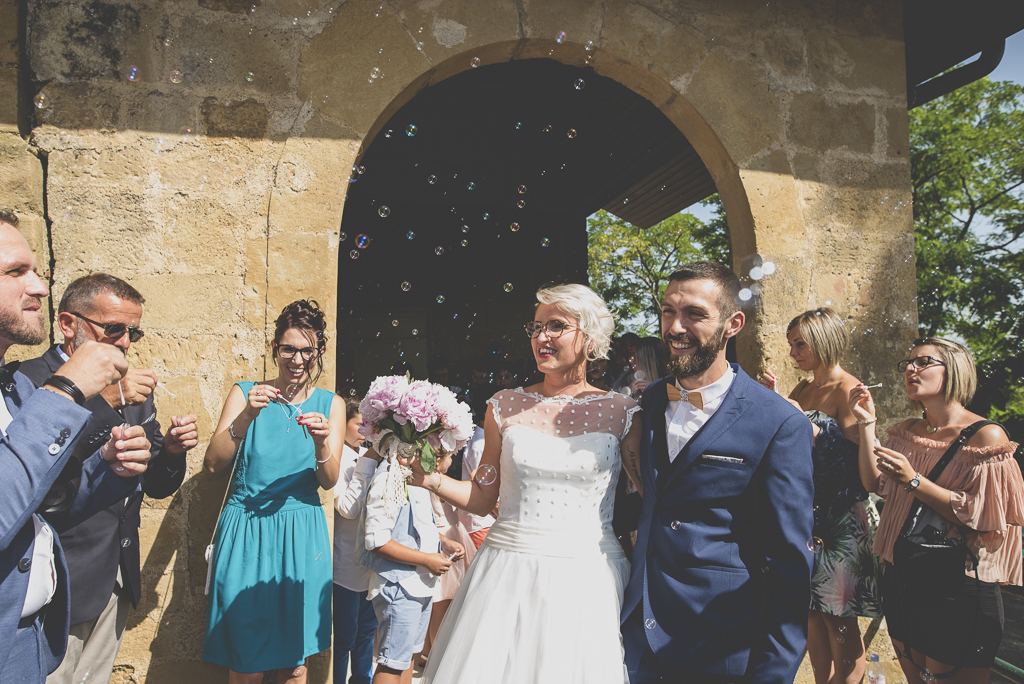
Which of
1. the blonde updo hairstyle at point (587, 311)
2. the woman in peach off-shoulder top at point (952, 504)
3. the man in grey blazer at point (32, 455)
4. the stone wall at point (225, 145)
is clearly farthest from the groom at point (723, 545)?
the stone wall at point (225, 145)

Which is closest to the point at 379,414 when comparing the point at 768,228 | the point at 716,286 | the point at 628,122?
the point at 716,286

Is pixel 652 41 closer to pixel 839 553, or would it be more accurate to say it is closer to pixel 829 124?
pixel 829 124

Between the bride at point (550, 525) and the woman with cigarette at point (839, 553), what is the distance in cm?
131

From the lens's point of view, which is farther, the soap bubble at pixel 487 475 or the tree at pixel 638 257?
the tree at pixel 638 257

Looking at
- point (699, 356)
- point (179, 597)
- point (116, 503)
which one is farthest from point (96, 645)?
point (699, 356)

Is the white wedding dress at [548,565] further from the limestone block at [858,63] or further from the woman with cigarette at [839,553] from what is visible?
the limestone block at [858,63]

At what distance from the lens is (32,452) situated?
1.42 meters

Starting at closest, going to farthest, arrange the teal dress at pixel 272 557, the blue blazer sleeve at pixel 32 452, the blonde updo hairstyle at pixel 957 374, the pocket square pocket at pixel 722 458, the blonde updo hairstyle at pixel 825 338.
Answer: the blue blazer sleeve at pixel 32 452 < the pocket square pocket at pixel 722 458 < the teal dress at pixel 272 557 < the blonde updo hairstyle at pixel 957 374 < the blonde updo hairstyle at pixel 825 338

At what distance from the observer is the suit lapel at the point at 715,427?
6.38 feet

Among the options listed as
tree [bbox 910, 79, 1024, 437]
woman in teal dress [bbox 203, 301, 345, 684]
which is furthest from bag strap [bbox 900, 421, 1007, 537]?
tree [bbox 910, 79, 1024, 437]

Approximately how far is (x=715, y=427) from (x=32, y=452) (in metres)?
1.87

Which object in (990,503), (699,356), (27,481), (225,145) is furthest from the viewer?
(225,145)

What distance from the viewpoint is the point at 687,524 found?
1932 mm

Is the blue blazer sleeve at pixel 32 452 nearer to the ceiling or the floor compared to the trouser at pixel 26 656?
nearer to the ceiling
